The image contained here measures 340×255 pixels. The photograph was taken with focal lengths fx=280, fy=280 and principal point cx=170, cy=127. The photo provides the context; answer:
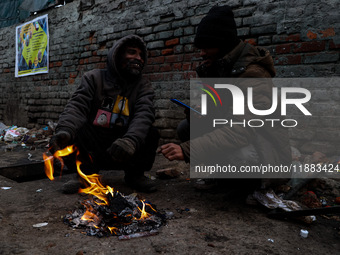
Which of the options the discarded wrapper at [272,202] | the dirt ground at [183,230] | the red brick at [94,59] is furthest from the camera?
the red brick at [94,59]

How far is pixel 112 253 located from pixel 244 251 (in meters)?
0.74

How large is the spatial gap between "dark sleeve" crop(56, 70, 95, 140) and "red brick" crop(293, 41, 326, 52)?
2362 mm

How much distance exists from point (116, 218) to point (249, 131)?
1.12m

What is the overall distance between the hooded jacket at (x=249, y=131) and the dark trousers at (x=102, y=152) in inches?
32.4

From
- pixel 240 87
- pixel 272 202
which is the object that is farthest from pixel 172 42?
pixel 272 202

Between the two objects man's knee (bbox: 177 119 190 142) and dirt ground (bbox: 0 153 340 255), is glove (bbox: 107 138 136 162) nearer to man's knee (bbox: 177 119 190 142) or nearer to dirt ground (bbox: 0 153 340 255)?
dirt ground (bbox: 0 153 340 255)

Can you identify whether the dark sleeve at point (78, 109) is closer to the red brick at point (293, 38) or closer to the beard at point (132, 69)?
Answer: the beard at point (132, 69)

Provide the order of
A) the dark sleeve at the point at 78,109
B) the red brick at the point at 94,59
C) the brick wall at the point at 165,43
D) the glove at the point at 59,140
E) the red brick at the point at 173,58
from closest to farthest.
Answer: the glove at the point at 59,140
the dark sleeve at the point at 78,109
the brick wall at the point at 165,43
the red brick at the point at 173,58
the red brick at the point at 94,59

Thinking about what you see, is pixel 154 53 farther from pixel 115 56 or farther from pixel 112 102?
pixel 112 102

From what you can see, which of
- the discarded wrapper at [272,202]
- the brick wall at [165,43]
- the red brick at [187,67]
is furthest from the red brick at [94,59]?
the discarded wrapper at [272,202]

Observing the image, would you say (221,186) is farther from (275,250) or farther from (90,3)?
(90,3)

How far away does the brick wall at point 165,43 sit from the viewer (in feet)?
10.4

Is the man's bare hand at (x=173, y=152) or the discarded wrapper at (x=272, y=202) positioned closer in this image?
the man's bare hand at (x=173, y=152)

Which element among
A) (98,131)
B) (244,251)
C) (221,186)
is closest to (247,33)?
(221,186)
